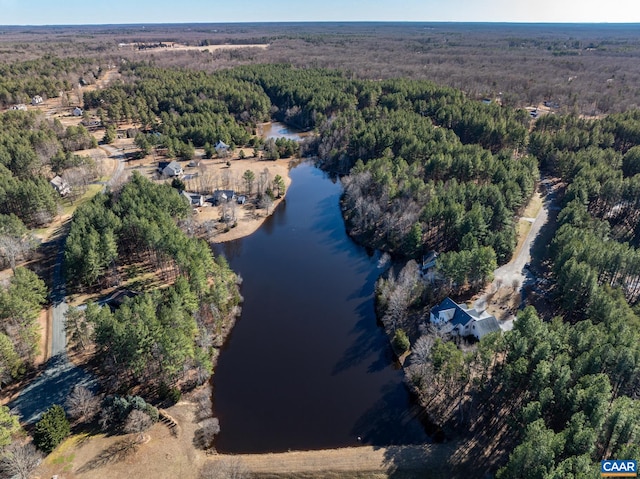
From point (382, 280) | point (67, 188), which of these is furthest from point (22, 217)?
point (382, 280)

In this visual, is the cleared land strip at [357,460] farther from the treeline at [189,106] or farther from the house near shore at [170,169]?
the treeline at [189,106]

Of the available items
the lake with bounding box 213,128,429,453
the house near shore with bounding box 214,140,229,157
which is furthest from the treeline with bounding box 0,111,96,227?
the lake with bounding box 213,128,429,453

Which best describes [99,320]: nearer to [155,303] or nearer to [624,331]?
[155,303]

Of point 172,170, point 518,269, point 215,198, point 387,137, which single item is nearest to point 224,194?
point 215,198

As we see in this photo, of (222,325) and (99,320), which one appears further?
(222,325)

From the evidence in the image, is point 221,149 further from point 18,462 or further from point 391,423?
point 391,423

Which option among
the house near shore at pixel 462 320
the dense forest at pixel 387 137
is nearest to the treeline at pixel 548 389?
the house near shore at pixel 462 320
